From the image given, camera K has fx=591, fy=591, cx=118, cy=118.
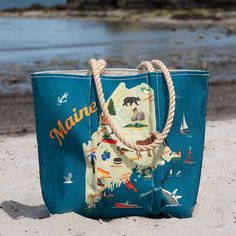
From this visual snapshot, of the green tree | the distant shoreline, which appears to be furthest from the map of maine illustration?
the distant shoreline

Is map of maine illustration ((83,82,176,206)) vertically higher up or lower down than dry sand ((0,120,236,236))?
higher up

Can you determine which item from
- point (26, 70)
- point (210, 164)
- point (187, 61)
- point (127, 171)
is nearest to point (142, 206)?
point (127, 171)

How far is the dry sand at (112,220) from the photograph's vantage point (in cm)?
386

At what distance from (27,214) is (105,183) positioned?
74 cm

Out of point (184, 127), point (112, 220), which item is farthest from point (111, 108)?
point (112, 220)

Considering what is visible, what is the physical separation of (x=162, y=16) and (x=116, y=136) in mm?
54011

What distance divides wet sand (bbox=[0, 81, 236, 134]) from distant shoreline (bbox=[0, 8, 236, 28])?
2985cm

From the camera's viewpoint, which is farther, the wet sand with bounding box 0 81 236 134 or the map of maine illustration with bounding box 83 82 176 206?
the wet sand with bounding box 0 81 236 134

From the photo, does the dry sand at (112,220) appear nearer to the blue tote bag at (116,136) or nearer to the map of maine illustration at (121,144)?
the blue tote bag at (116,136)

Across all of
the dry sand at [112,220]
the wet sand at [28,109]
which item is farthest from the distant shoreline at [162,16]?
the dry sand at [112,220]

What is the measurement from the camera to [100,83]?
3.77 m

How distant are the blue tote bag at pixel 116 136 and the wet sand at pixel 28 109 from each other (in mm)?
4388

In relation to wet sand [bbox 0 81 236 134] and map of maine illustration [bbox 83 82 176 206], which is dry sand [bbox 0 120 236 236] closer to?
map of maine illustration [bbox 83 82 176 206]

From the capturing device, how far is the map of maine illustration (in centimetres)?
383
